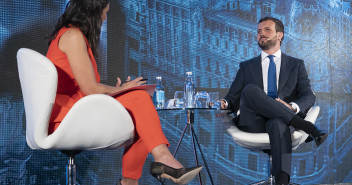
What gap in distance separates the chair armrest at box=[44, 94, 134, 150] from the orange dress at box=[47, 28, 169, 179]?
7cm

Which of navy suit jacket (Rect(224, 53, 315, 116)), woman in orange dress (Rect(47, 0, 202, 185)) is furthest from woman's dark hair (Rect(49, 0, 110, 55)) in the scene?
navy suit jacket (Rect(224, 53, 315, 116))

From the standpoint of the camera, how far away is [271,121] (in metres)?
2.51

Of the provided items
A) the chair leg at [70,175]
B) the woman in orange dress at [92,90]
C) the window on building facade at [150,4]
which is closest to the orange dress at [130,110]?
the woman in orange dress at [92,90]

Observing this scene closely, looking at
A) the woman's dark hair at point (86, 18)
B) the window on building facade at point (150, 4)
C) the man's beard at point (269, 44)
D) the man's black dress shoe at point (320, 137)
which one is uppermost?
the window on building facade at point (150, 4)

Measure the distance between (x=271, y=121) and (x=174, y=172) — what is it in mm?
1111

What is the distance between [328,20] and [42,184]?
3.32 metres

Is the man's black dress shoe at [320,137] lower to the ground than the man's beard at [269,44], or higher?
lower

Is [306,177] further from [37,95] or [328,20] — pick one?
[37,95]

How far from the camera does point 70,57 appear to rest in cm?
182

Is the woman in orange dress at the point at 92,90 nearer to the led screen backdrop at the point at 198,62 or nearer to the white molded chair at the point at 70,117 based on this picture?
the white molded chair at the point at 70,117

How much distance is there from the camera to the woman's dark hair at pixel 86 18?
1.96 meters

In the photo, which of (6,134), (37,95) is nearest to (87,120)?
(37,95)

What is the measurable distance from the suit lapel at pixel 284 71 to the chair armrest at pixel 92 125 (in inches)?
65.9

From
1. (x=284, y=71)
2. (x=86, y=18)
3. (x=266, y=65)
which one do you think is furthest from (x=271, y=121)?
(x=86, y=18)
